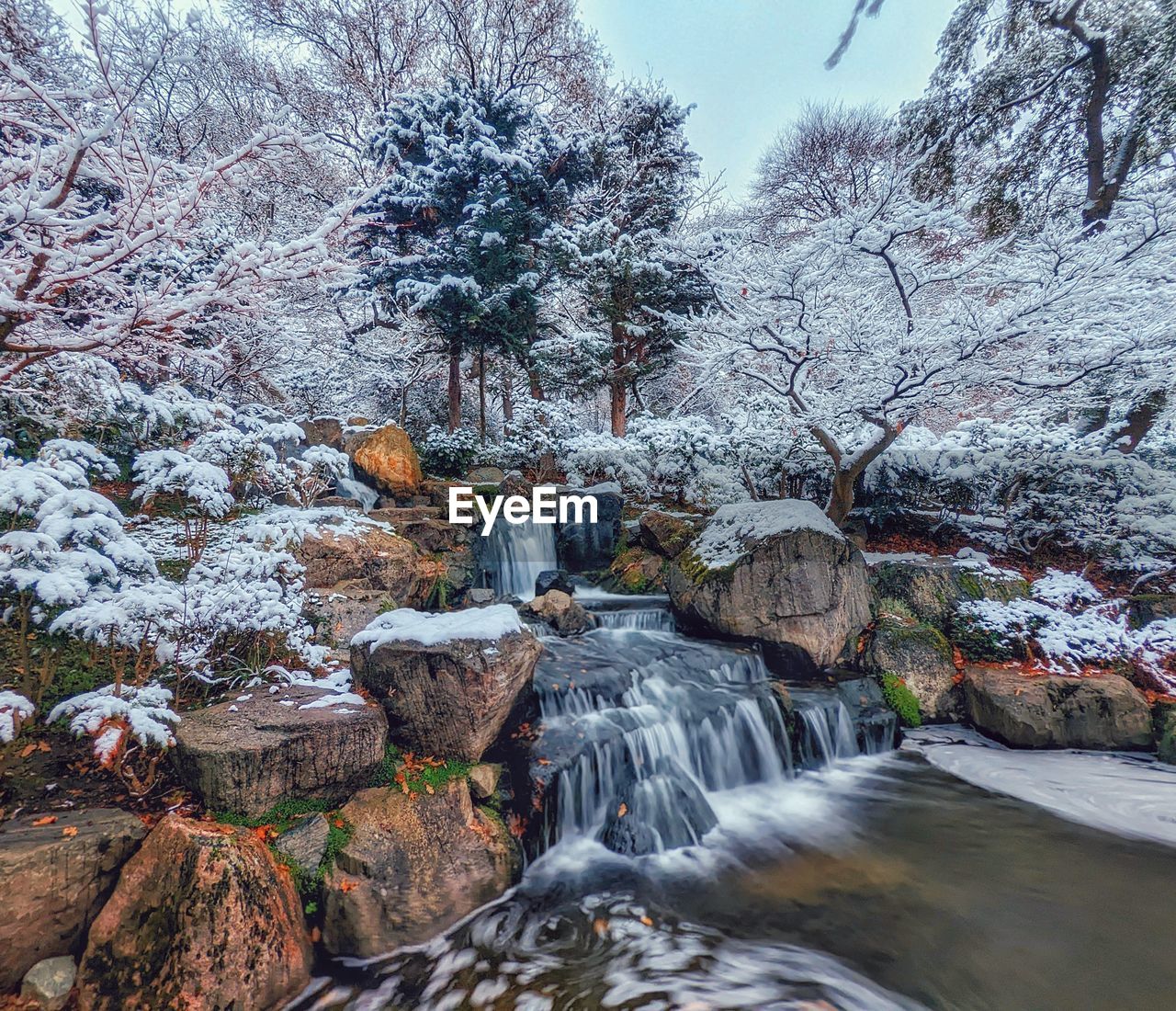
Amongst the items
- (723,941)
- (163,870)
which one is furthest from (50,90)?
(723,941)

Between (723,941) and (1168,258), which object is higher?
(1168,258)

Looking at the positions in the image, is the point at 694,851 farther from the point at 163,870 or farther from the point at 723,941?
the point at 163,870

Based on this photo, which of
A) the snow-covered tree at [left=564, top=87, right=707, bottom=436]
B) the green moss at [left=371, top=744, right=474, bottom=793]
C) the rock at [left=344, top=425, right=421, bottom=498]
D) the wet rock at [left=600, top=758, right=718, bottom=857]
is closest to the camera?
the green moss at [left=371, top=744, right=474, bottom=793]

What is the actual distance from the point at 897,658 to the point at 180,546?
8.02m

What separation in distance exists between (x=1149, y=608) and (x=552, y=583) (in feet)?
24.2

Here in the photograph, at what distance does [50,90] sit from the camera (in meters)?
2.02

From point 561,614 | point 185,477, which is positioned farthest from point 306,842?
point 561,614

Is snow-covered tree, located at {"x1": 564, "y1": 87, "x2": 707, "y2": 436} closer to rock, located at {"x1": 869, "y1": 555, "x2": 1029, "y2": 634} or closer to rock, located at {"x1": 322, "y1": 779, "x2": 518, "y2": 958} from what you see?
rock, located at {"x1": 869, "y1": 555, "x2": 1029, "y2": 634}

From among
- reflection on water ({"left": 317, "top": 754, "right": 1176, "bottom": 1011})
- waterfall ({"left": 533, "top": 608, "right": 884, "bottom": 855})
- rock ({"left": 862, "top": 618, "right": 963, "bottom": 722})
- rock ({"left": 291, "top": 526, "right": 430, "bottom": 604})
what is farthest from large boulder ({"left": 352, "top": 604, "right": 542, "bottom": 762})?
rock ({"left": 862, "top": 618, "right": 963, "bottom": 722})

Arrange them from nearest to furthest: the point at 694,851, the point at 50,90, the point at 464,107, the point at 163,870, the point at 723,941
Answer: the point at 50,90 → the point at 163,870 → the point at 723,941 → the point at 694,851 → the point at 464,107

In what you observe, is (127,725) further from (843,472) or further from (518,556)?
(843,472)

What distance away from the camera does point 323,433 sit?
950 cm

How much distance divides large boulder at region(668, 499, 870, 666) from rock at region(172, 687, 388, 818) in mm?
4216

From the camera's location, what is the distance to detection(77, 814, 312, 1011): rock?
96.0 inches
